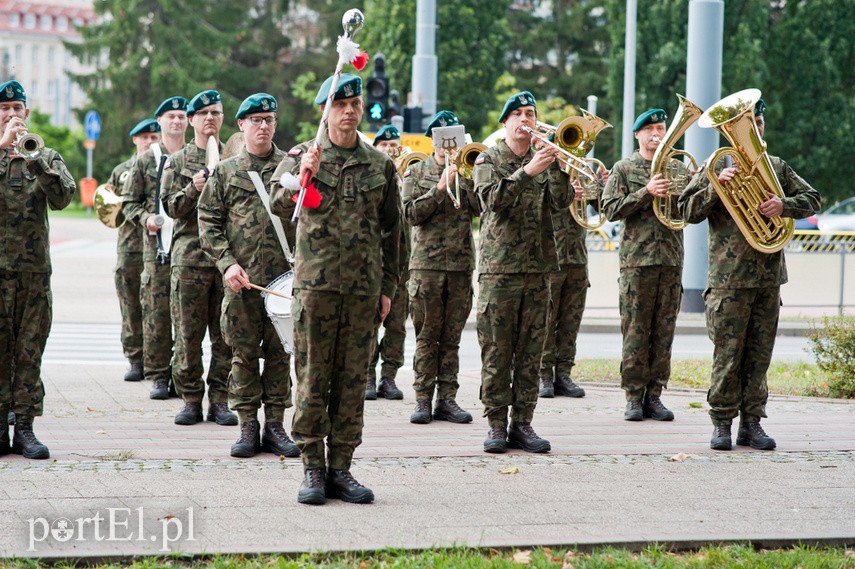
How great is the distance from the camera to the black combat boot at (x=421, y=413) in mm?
9914

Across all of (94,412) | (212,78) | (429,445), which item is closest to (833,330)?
(429,445)

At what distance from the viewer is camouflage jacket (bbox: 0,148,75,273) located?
7996 mm

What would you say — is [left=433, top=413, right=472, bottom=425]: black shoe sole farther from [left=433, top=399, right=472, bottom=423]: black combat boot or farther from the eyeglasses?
the eyeglasses

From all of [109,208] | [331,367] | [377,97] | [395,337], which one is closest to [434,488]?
[331,367]

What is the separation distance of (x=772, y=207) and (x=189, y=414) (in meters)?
4.43

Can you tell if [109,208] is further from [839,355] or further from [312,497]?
[839,355]

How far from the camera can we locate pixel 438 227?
10.0 meters

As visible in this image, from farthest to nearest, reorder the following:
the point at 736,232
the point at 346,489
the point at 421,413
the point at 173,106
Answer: the point at 173,106 → the point at 421,413 → the point at 736,232 → the point at 346,489

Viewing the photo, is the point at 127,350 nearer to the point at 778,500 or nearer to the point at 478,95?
the point at 778,500

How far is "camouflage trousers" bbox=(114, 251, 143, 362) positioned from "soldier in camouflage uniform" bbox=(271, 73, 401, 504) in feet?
18.4

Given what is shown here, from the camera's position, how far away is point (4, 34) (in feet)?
408

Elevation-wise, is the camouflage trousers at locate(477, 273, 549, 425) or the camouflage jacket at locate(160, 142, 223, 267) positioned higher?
the camouflage jacket at locate(160, 142, 223, 267)

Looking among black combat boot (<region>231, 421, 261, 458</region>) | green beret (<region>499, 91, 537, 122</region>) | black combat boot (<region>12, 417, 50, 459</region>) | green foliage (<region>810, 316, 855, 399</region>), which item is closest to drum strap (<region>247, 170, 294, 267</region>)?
black combat boot (<region>231, 421, 261, 458</region>)

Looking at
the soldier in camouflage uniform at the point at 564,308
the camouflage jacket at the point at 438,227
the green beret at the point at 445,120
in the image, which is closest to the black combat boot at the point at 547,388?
the soldier in camouflage uniform at the point at 564,308
